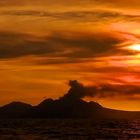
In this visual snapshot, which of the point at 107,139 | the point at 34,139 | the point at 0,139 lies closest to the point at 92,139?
the point at 107,139

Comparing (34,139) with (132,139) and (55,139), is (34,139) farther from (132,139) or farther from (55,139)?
(132,139)

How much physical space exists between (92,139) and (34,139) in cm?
1407

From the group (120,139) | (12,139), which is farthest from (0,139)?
(120,139)

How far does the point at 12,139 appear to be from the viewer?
101m

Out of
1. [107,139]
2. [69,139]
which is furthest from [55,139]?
[107,139]

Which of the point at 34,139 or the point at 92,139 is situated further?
the point at 92,139

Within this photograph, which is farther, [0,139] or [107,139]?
[107,139]

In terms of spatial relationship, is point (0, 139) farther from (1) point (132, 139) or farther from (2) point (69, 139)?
(1) point (132, 139)

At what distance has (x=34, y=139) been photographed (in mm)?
104125

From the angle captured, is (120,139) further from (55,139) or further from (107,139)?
(55,139)

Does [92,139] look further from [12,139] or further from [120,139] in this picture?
[12,139]

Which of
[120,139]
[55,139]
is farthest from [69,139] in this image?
[120,139]

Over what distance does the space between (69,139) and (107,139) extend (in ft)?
28.7

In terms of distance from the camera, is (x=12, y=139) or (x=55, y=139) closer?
(x=12, y=139)
